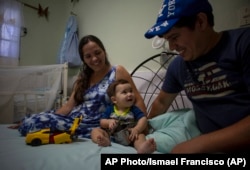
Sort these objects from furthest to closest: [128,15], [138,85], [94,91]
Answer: [128,15] → [138,85] → [94,91]

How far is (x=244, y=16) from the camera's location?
4.47 ft

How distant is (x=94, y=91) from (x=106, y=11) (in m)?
1.39

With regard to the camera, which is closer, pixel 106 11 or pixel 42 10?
pixel 106 11

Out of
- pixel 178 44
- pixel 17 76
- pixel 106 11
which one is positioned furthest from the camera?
pixel 106 11

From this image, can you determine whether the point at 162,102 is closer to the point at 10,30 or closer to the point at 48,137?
the point at 48,137

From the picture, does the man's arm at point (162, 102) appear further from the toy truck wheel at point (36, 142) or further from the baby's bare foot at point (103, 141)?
the toy truck wheel at point (36, 142)

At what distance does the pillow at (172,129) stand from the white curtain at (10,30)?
6.80ft

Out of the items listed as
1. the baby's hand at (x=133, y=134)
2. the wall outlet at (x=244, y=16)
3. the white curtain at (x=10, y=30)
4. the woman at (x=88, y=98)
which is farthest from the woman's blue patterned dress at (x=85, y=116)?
the white curtain at (x=10, y=30)

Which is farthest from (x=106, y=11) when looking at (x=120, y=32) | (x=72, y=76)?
(x=72, y=76)

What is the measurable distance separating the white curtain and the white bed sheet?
5.52ft

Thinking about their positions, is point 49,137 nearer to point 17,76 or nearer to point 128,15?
point 17,76

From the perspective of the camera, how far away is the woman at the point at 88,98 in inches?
46.9

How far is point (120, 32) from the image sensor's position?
225cm

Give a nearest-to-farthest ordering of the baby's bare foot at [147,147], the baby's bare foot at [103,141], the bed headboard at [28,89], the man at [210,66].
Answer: the man at [210,66] → the baby's bare foot at [147,147] → the baby's bare foot at [103,141] → the bed headboard at [28,89]
